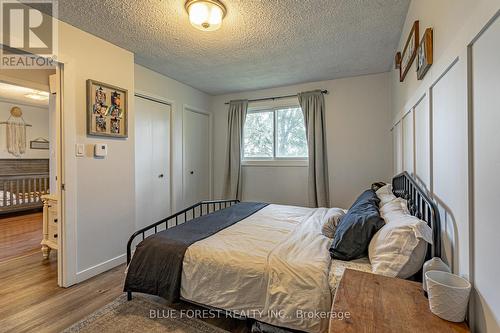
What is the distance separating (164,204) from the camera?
3.75 meters

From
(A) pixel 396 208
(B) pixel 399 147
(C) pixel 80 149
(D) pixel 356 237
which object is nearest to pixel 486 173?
(D) pixel 356 237

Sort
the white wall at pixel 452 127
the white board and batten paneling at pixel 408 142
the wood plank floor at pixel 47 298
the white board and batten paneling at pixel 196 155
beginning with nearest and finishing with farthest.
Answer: the white wall at pixel 452 127
the wood plank floor at pixel 47 298
the white board and batten paneling at pixel 408 142
the white board and batten paneling at pixel 196 155

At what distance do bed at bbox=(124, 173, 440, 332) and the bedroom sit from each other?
69mm

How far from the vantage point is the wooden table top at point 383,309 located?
0.81 metres

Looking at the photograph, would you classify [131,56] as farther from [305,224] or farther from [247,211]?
[305,224]

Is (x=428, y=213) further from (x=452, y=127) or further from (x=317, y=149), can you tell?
(x=317, y=149)

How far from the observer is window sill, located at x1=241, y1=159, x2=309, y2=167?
158 inches

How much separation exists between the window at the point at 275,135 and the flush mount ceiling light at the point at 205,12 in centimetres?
238

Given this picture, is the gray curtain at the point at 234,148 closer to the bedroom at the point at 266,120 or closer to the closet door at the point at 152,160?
the bedroom at the point at 266,120

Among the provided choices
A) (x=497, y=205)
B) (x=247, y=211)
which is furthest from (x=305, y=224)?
(x=497, y=205)

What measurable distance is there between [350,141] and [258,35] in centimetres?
210

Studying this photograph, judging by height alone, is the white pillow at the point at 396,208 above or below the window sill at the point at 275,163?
below

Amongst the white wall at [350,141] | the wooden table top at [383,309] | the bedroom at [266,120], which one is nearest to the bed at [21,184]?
the bedroom at [266,120]

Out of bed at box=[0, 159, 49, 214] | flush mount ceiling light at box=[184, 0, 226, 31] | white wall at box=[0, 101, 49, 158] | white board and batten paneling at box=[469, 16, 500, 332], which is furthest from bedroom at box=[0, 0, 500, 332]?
white wall at box=[0, 101, 49, 158]
